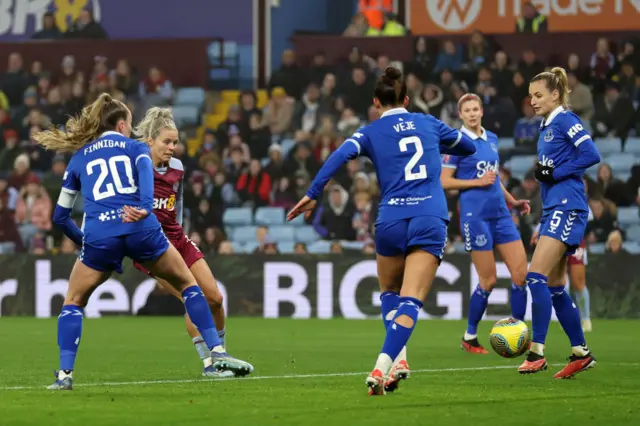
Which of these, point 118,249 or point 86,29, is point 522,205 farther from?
point 86,29

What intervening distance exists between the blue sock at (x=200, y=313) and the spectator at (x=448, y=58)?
49.3 ft

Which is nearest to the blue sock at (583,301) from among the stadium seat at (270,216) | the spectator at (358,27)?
the stadium seat at (270,216)

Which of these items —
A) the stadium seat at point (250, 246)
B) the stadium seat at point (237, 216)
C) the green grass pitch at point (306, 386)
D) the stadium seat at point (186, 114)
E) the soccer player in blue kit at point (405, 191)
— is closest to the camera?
the green grass pitch at point (306, 386)

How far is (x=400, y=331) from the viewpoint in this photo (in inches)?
329

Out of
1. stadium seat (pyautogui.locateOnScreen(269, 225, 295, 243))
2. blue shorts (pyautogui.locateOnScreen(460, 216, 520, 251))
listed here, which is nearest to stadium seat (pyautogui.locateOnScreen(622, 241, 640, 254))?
stadium seat (pyautogui.locateOnScreen(269, 225, 295, 243))

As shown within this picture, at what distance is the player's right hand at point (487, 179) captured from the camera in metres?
12.5

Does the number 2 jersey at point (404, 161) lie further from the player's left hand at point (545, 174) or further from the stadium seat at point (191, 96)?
the stadium seat at point (191, 96)

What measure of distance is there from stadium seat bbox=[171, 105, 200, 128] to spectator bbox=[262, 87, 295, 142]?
2225mm

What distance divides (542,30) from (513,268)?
12.7m

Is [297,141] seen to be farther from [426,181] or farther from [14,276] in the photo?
[426,181]

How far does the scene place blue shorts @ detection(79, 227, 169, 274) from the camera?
8820mm

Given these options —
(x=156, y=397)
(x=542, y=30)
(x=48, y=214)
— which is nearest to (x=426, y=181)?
(x=156, y=397)

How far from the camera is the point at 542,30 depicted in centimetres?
2438

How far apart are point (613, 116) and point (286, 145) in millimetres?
5805
